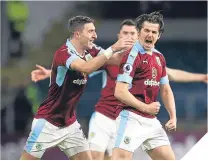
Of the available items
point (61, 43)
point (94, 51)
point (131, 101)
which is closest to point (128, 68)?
point (131, 101)

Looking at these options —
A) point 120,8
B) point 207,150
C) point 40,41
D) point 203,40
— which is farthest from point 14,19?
point 207,150

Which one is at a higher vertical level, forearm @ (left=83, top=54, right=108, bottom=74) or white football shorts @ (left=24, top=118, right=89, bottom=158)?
forearm @ (left=83, top=54, right=108, bottom=74)

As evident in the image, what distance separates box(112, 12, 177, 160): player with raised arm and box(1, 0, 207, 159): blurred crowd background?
525cm

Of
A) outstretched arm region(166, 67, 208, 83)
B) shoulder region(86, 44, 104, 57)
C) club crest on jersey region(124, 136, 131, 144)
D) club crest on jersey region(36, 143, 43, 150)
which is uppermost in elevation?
shoulder region(86, 44, 104, 57)

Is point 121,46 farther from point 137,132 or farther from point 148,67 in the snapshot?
point 137,132

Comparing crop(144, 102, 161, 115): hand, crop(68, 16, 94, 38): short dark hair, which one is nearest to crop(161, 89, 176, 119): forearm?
crop(144, 102, 161, 115): hand

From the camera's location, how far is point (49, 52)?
50.0 ft

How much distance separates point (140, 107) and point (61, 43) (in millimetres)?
6889

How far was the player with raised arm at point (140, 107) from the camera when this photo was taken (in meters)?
8.00

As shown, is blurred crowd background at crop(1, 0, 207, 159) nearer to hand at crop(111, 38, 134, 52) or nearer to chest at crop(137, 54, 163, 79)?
chest at crop(137, 54, 163, 79)

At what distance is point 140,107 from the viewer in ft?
26.2

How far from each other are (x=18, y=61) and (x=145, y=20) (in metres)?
6.88

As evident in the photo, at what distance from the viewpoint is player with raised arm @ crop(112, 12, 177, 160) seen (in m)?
8.00

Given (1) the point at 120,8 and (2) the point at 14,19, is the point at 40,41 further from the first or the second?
(1) the point at 120,8
